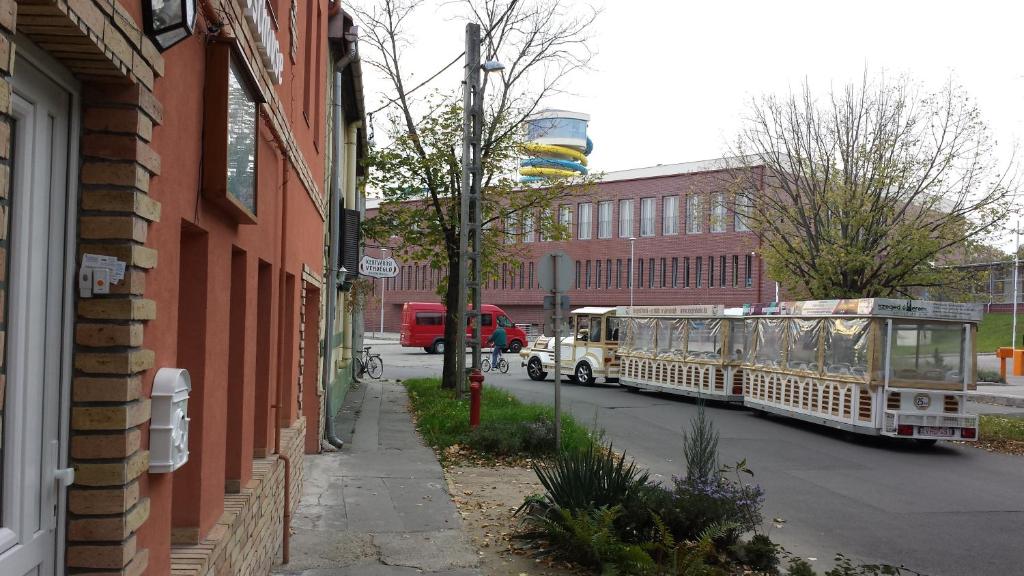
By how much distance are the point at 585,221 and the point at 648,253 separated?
6.41 m

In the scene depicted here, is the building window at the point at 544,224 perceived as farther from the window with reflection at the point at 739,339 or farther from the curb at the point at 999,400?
the curb at the point at 999,400

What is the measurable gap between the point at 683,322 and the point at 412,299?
58.6m

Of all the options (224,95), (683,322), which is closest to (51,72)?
(224,95)

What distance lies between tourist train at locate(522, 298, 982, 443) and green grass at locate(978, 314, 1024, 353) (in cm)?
4509

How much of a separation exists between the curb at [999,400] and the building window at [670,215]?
40034 millimetres

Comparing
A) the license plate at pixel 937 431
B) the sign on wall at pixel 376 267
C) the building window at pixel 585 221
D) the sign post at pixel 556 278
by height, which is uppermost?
the building window at pixel 585 221

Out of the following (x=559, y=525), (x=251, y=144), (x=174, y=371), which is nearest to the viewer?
(x=174, y=371)

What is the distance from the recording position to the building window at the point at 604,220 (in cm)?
6969

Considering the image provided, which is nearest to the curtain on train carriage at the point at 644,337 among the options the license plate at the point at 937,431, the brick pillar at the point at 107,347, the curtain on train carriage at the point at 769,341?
the curtain on train carriage at the point at 769,341

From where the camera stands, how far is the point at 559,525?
7668 millimetres

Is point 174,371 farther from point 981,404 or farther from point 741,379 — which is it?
point 981,404

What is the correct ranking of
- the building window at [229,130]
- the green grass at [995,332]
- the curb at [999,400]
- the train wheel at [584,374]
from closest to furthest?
1. the building window at [229,130]
2. the curb at [999,400]
3. the train wheel at [584,374]
4. the green grass at [995,332]

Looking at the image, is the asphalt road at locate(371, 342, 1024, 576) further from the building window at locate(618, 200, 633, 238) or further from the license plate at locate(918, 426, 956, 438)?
the building window at locate(618, 200, 633, 238)

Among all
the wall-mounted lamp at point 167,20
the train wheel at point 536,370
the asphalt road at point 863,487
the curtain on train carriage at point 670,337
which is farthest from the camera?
the train wheel at point 536,370
